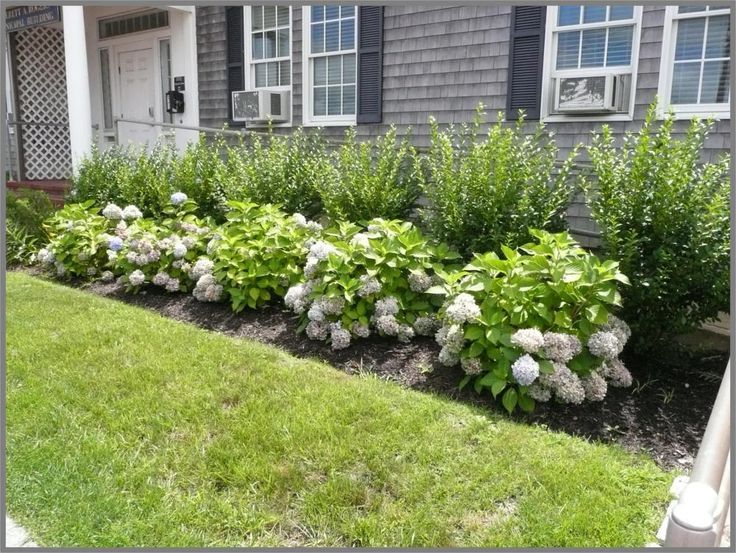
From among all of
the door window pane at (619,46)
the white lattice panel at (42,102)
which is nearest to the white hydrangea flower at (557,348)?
the door window pane at (619,46)

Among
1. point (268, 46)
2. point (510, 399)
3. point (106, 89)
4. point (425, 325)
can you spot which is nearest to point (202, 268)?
point (425, 325)

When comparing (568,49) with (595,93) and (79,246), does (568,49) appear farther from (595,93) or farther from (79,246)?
(79,246)

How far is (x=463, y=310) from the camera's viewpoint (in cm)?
328


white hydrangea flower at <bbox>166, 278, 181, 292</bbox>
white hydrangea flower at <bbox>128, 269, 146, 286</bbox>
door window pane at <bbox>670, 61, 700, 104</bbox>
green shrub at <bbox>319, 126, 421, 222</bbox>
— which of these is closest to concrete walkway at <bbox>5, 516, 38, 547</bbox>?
white hydrangea flower at <bbox>166, 278, 181, 292</bbox>

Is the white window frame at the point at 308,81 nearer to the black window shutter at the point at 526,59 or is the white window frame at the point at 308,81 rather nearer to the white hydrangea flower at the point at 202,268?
the black window shutter at the point at 526,59

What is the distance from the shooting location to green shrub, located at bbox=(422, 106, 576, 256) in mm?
4105

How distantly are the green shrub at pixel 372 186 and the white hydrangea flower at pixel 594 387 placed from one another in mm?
2135

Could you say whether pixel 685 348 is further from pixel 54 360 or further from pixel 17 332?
pixel 17 332

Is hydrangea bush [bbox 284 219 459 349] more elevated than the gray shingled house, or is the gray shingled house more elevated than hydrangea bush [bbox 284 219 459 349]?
the gray shingled house

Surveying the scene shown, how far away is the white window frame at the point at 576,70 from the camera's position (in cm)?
536

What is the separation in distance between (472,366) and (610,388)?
2.66 ft

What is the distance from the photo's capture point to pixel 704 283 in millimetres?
3617

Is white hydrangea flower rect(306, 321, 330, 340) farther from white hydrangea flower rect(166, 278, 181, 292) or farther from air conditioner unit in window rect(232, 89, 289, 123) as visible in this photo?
air conditioner unit in window rect(232, 89, 289, 123)

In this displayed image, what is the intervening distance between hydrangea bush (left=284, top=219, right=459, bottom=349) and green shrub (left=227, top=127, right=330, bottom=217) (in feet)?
4.42
